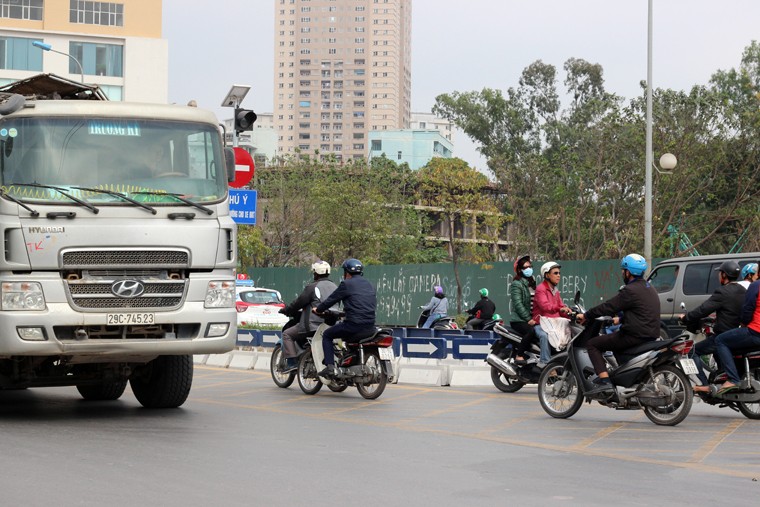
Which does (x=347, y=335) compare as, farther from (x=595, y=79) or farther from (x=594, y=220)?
(x=595, y=79)

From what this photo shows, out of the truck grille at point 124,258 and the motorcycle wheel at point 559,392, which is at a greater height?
the truck grille at point 124,258

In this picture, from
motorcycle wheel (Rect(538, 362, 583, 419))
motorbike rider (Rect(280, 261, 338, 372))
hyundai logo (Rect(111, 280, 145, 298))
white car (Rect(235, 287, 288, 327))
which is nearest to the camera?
hyundai logo (Rect(111, 280, 145, 298))

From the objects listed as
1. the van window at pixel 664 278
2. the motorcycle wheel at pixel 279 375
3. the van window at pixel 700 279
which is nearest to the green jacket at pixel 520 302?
the motorcycle wheel at pixel 279 375

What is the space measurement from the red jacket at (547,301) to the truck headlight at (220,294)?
4.75m

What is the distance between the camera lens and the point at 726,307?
13.0 m

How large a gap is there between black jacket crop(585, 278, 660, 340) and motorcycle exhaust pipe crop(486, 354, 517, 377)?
11.8 feet

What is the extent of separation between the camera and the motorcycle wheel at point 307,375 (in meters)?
15.3

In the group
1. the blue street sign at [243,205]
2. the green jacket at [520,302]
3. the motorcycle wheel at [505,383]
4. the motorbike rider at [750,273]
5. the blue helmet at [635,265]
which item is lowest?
the motorcycle wheel at [505,383]

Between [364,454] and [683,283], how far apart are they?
13.5 metres

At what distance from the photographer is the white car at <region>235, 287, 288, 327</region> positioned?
28.5 m

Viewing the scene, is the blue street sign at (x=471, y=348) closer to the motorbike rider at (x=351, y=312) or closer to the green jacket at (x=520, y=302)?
the green jacket at (x=520, y=302)

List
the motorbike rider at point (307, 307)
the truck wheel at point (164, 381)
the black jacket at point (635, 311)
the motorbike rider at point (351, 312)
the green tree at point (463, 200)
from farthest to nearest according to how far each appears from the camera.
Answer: the green tree at point (463, 200)
the motorbike rider at point (307, 307)
the motorbike rider at point (351, 312)
the truck wheel at point (164, 381)
the black jacket at point (635, 311)

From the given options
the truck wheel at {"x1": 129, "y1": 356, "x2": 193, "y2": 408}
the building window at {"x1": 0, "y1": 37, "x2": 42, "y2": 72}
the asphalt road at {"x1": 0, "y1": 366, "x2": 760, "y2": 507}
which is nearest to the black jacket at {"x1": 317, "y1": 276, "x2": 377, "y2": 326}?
the asphalt road at {"x1": 0, "y1": 366, "x2": 760, "y2": 507}

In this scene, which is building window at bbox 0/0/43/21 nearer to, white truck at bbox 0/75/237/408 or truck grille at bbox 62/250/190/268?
white truck at bbox 0/75/237/408
